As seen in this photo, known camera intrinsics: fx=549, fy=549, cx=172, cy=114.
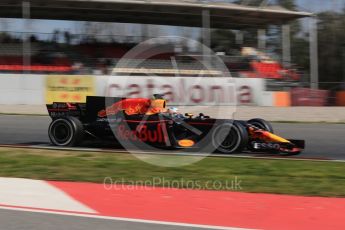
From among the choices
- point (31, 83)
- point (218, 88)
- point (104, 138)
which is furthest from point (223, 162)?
point (31, 83)

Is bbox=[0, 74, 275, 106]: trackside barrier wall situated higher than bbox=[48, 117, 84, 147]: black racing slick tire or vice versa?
bbox=[0, 74, 275, 106]: trackside barrier wall

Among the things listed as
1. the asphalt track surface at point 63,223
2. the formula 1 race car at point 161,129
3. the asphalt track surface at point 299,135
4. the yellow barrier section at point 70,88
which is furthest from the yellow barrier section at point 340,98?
the asphalt track surface at point 63,223

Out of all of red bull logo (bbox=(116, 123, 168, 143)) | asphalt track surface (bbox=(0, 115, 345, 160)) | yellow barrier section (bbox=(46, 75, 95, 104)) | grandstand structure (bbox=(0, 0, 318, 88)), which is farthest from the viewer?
grandstand structure (bbox=(0, 0, 318, 88))

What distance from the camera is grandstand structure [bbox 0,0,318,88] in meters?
28.4

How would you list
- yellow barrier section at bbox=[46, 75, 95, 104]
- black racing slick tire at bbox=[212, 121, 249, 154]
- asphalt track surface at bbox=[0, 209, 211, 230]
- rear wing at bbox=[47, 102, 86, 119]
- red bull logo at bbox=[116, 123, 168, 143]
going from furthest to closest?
yellow barrier section at bbox=[46, 75, 95, 104], rear wing at bbox=[47, 102, 86, 119], red bull logo at bbox=[116, 123, 168, 143], black racing slick tire at bbox=[212, 121, 249, 154], asphalt track surface at bbox=[0, 209, 211, 230]

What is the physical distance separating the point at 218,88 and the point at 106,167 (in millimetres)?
16695

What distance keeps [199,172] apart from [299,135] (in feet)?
19.9

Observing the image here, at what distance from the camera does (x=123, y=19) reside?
3481 cm

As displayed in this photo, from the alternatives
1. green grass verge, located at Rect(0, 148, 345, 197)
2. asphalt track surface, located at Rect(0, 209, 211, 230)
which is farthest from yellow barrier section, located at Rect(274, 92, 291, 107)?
asphalt track surface, located at Rect(0, 209, 211, 230)

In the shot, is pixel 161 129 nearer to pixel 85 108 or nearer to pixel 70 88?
pixel 85 108

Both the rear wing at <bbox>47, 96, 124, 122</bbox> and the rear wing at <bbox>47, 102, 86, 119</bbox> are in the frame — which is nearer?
the rear wing at <bbox>47, 96, 124, 122</bbox>

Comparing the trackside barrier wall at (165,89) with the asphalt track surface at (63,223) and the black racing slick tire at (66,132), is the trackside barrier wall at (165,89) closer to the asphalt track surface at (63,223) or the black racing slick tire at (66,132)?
the black racing slick tire at (66,132)

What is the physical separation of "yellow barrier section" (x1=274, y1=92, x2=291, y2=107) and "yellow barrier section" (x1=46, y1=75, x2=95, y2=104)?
343 inches

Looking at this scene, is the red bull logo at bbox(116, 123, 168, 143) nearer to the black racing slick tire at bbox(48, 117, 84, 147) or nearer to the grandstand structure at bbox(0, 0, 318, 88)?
the black racing slick tire at bbox(48, 117, 84, 147)
